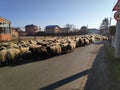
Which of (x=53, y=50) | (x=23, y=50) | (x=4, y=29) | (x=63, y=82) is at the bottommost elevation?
(x=63, y=82)

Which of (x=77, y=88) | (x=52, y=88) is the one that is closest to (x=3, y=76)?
→ (x=52, y=88)

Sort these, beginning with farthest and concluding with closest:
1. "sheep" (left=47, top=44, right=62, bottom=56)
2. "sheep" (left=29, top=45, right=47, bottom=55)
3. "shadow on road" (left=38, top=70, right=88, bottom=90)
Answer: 1. "sheep" (left=47, top=44, right=62, bottom=56)
2. "sheep" (left=29, top=45, right=47, bottom=55)
3. "shadow on road" (left=38, top=70, right=88, bottom=90)

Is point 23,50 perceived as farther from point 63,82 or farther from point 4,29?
point 4,29

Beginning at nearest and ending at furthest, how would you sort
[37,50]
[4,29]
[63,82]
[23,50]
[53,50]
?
[63,82], [23,50], [37,50], [53,50], [4,29]

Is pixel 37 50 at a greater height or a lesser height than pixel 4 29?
lesser

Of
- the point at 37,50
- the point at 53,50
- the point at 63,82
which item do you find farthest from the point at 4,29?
the point at 63,82

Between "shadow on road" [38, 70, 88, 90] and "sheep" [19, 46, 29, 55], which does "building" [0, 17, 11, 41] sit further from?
"shadow on road" [38, 70, 88, 90]

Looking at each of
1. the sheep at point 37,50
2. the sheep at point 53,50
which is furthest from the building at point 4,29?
the sheep at point 37,50

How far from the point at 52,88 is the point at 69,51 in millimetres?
12286

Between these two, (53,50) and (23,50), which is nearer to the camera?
(23,50)

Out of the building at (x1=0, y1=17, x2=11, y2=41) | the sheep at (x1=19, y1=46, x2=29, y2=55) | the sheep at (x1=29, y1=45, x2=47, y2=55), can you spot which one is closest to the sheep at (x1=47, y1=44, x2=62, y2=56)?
the sheep at (x1=29, y1=45, x2=47, y2=55)

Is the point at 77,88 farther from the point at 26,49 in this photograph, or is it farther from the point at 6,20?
the point at 6,20

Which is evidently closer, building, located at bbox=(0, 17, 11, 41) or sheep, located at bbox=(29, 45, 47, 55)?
sheep, located at bbox=(29, 45, 47, 55)

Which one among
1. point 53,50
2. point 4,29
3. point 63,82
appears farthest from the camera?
point 4,29
